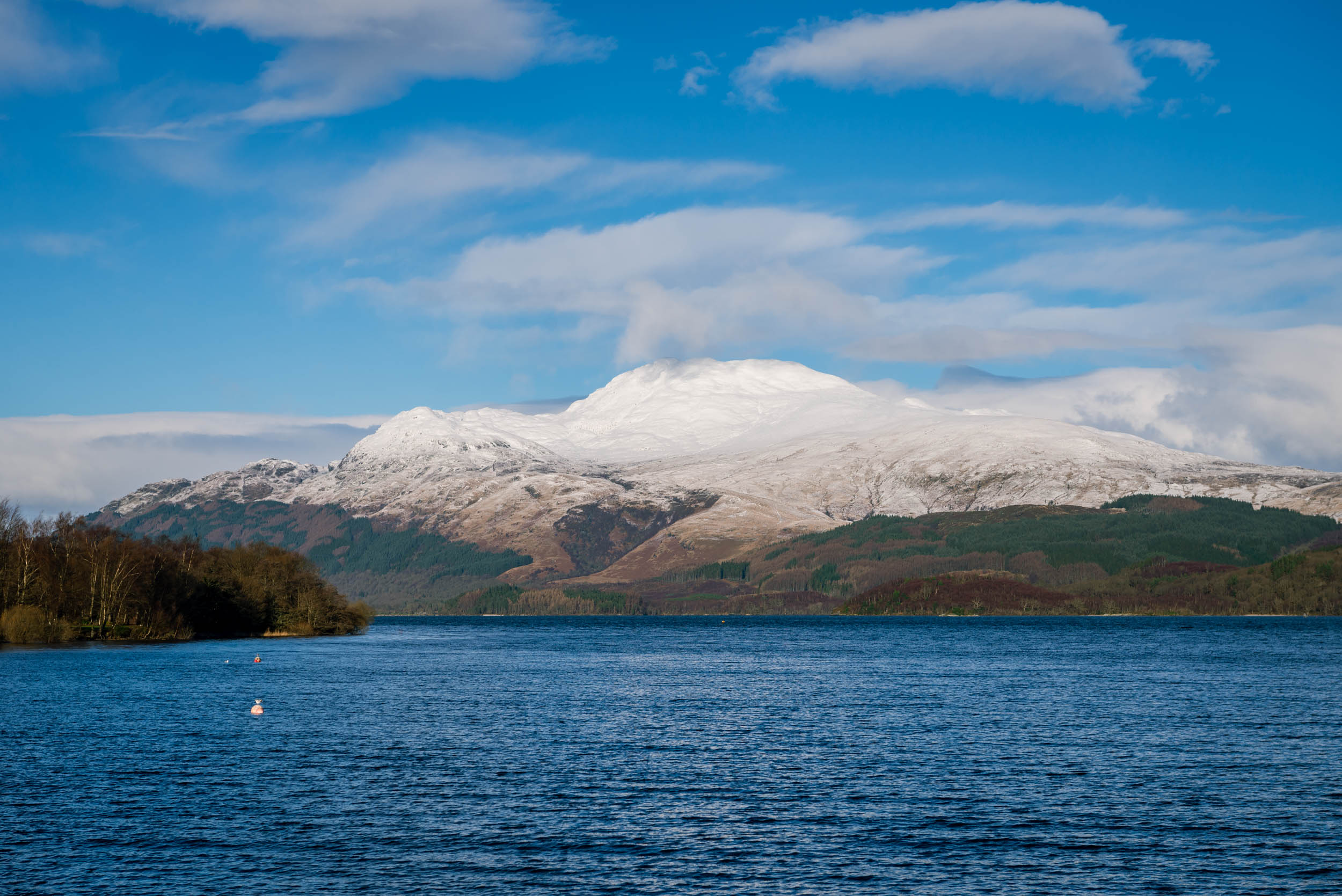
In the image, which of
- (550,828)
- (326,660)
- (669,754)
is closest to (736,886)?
(550,828)

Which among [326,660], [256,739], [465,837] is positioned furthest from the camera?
[326,660]

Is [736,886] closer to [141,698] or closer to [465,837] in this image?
[465,837]

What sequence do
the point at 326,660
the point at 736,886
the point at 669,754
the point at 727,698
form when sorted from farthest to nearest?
the point at 326,660
the point at 727,698
the point at 669,754
the point at 736,886

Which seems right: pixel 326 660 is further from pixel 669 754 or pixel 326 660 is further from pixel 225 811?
pixel 225 811

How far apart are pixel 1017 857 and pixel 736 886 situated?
13094 millimetres

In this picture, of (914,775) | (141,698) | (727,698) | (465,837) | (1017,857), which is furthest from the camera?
(727,698)

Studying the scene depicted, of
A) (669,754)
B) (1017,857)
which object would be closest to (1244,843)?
(1017,857)

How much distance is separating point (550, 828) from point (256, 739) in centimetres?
3796

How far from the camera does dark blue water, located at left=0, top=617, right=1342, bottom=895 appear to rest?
151 feet

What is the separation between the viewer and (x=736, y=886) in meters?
44.1

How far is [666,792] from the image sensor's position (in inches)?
2506

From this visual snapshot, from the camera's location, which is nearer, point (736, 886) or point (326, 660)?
point (736, 886)

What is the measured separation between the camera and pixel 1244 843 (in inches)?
A: 2014

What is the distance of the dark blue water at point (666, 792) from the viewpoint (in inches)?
1813
